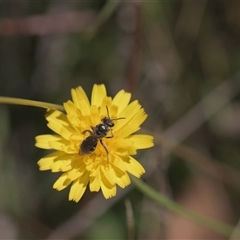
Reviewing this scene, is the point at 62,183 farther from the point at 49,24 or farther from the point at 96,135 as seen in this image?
the point at 49,24

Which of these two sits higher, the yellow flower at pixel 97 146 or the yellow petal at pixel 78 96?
the yellow petal at pixel 78 96

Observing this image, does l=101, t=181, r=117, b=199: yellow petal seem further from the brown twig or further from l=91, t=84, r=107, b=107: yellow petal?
the brown twig

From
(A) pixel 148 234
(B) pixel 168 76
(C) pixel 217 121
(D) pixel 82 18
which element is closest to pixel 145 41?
(B) pixel 168 76

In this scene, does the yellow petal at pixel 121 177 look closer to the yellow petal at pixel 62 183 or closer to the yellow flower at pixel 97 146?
the yellow flower at pixel 97 146

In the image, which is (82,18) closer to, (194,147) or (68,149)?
(194,147)

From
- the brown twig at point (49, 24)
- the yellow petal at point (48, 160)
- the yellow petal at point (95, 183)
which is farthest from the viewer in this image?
the brown twig at point (49, 24)

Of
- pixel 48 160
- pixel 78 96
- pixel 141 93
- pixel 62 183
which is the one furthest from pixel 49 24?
pixel 62 183

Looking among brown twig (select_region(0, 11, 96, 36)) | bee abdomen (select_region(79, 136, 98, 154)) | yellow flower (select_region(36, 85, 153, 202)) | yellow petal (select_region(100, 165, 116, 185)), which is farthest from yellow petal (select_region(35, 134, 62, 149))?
brown twig (select_region(0, 11, 96, 36))

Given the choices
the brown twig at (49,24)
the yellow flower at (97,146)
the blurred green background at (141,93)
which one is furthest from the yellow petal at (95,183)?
the brown twig at (49,24)
